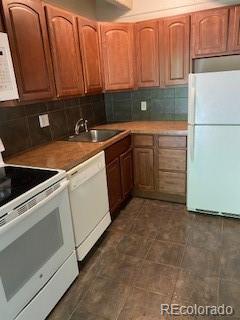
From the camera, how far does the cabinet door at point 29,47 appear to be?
1.63 m

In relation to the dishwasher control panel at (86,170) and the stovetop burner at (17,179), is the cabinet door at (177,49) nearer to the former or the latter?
the dishwasher control panel at (86,170)

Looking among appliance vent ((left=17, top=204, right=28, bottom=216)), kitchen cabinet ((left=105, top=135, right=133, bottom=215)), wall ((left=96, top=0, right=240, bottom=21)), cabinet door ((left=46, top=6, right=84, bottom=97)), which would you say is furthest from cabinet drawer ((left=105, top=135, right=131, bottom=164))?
wall ((left=96, top=0, right=240, bottom=21))

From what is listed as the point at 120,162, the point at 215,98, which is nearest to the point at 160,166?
the point at 120,162

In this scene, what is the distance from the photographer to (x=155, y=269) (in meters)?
1.89

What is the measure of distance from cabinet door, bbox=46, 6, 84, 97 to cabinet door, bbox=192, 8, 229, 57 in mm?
1257

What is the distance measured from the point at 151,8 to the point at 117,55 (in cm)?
74

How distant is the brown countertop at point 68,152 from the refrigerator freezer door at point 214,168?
0.24 meters

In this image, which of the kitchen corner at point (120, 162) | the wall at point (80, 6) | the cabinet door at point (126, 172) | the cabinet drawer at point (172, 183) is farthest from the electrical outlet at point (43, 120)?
the cabinet drawer at point (172, 183)

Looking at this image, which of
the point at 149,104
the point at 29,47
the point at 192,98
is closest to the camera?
the point at 29,47

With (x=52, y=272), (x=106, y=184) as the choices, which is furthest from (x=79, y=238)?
(x=106, y=184)

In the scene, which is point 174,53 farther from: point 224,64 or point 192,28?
point 224,64

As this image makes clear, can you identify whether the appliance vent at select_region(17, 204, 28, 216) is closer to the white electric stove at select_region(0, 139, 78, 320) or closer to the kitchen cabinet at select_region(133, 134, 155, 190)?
the white electric stove at select_region(0, 139, 78, 320)

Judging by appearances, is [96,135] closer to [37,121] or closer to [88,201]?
[37,121]
